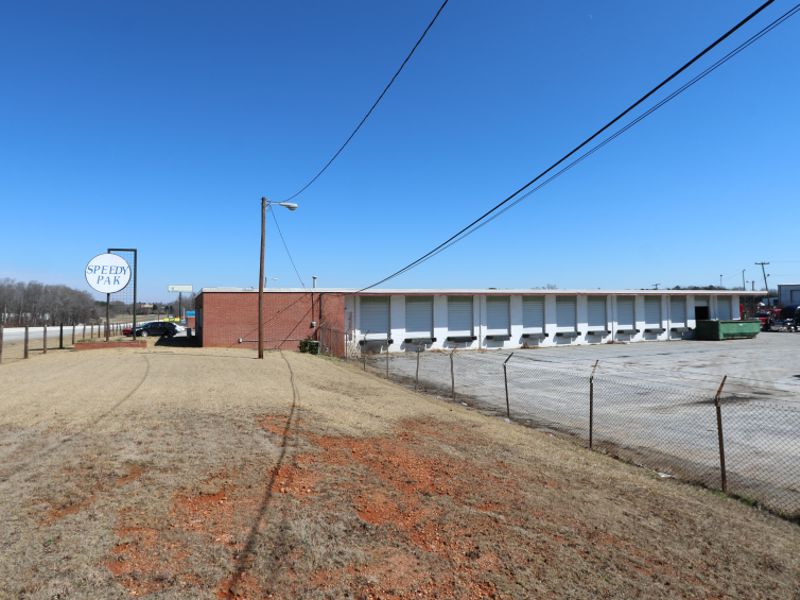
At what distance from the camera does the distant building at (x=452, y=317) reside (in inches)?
1141

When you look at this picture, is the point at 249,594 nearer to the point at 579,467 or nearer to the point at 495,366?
the point at 579,467

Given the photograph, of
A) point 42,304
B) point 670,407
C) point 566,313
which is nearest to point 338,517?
point 670,407

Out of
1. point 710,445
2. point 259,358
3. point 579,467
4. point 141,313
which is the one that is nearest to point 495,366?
point 259,358

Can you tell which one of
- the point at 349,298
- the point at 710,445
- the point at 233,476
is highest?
the point at 349,298

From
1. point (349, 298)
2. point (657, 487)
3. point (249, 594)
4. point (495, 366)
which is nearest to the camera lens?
point (249, 594)

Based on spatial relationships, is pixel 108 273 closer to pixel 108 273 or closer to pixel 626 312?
pixel 108 273

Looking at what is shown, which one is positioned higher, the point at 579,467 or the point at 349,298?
the point at 349,298

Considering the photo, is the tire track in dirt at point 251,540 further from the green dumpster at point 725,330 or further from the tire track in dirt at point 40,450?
the green dumpster at point 725,330

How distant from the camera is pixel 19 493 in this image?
4902mm

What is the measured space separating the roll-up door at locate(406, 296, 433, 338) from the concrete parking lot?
7864 mm

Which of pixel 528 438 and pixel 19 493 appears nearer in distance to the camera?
pixel 19 493

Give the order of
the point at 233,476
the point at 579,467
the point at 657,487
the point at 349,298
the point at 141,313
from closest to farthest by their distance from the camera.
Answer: the point at 233,476 → the point at 657,487 → the point at 579,467 → the point at 349,298 → the point at 141,313

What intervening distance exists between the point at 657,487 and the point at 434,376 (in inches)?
565

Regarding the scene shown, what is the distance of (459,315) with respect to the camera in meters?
36.2
